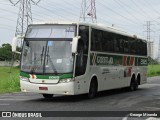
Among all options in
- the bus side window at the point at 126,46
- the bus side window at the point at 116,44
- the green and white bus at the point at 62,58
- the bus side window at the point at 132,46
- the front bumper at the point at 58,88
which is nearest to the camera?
the front bumper at the point at 58,88

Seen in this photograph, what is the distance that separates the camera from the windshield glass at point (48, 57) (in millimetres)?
16719

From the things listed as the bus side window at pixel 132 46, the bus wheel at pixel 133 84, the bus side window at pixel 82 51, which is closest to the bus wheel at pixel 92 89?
the bus side window at pixel 82 51

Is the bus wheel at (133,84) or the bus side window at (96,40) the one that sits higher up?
the bus side window at (96,40)

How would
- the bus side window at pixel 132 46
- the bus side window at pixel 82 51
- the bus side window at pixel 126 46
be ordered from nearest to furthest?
1. the bus side window at pixel 82 51
2. the bus side window at pixel 126 46
3. the bus side window at pixel 132 46

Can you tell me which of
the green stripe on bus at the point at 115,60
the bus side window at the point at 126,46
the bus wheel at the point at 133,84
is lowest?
the bus wheel at the point at 133,84

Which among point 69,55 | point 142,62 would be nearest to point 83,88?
point 69,55

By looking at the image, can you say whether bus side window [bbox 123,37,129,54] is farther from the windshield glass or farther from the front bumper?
the front bumper

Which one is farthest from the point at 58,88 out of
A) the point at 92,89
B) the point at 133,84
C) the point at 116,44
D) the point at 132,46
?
the point at 133,84

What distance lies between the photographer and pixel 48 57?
16859 mm

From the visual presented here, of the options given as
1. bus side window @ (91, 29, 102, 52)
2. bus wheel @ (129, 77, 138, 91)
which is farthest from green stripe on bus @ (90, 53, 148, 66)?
bus wheel @ (129, 77, 138, 91)

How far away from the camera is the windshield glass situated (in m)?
16.7

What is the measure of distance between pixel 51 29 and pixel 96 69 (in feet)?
10.3

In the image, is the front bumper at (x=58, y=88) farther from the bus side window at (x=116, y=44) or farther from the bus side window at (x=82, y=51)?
the bus side window at (x=116, y=44)

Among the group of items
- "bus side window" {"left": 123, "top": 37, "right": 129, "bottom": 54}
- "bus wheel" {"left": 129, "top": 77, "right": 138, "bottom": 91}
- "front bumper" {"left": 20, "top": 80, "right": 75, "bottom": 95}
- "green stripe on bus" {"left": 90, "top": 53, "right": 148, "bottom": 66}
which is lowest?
"bus wheel" {"left": 129, "top": 77, "right": 138, "bottom": 91}
